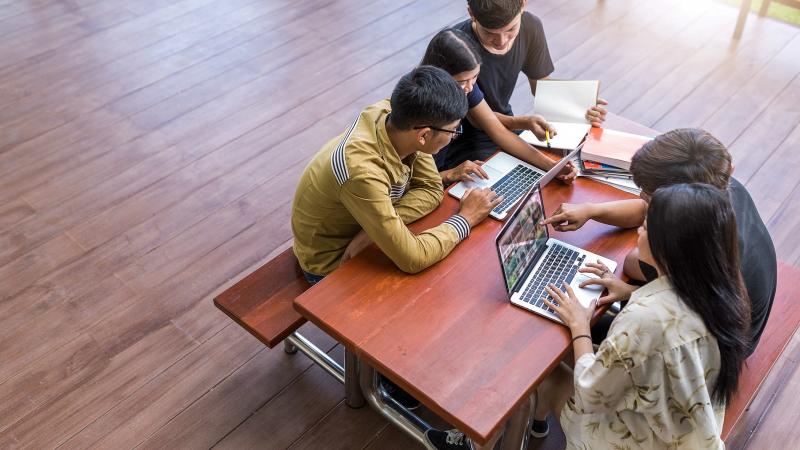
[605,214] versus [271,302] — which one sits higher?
[605,214]

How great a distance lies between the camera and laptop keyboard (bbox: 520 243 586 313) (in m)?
1.81

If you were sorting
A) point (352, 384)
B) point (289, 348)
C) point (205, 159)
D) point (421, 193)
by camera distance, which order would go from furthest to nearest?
point (205, 159) < point (289, 348) < point (352, 384) < point (421, 193)

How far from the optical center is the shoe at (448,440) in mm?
2148

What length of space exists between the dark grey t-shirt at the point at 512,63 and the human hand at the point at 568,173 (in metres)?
0.59

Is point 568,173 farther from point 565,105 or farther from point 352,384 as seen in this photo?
point 352,384

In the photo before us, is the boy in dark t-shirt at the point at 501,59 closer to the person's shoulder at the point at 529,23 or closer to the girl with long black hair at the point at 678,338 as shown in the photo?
the person's shoulder at the point at 529,23

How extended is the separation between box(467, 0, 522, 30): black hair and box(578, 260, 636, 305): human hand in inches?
36.4

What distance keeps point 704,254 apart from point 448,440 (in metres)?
1.00

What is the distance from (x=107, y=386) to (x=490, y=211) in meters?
1.40

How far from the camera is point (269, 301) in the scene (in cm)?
215

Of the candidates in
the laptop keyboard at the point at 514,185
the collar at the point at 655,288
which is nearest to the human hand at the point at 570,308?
the collar at the point at 655,288

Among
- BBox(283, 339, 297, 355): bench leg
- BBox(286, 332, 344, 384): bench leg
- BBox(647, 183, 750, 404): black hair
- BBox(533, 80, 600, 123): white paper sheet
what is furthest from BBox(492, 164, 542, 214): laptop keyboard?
BBox(283, 339, 297, 355): bench leg

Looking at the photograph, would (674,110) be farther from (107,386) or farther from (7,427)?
(7,427)

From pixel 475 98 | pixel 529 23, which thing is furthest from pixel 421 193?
pixel 529 23
